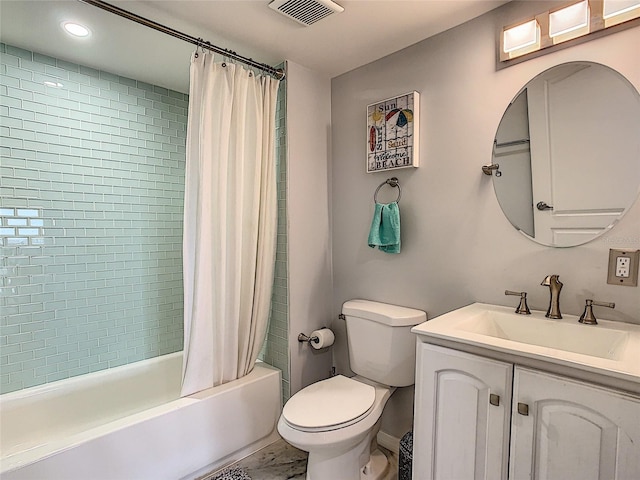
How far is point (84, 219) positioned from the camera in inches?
88.7

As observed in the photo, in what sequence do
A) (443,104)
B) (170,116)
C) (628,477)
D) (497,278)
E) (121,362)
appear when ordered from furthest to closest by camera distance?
(170,116), (121,362), (443,104), (497,278), (628,477)

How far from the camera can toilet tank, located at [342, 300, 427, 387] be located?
5.92 ft

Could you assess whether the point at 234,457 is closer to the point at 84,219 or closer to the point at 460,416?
the point at 460,416

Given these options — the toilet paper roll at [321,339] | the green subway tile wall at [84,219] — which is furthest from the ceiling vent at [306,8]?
the toilet paper roll at [321,339]

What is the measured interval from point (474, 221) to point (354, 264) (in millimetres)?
788

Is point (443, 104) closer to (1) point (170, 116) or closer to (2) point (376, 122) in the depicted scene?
(2) point (376, 122)

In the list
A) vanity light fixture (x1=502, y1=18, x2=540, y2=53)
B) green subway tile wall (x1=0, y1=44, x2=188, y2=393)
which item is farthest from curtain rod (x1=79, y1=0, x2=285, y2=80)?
vanity light fixture (x1=502, y1=18, x2=540, y2=53)

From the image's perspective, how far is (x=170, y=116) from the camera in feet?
8.59

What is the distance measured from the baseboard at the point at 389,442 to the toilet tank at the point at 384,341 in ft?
1.52

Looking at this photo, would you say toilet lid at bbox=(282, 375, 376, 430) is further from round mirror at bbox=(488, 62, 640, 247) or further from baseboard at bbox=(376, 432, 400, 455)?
round mirror at bbox=(488, 62, 640, 247)

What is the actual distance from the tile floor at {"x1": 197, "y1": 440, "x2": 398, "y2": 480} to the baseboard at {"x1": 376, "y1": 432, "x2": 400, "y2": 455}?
1.0 inches

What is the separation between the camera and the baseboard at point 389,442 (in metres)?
2.05

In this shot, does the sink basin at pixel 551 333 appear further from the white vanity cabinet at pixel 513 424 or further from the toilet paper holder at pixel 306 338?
the toilet paper holder at pixel 306 338

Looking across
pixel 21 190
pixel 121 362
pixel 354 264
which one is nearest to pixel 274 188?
pixel 354 264
